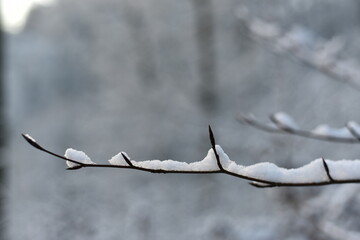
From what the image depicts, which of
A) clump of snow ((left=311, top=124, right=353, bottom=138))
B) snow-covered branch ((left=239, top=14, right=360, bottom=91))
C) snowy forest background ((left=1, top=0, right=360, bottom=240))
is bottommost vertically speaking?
clump of snow ((left=311, top=124, right=353, bottom=138))

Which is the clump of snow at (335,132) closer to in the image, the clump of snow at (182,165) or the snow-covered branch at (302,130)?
the snow-covered branch at (302,130)

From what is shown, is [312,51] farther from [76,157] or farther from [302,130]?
[76,157]

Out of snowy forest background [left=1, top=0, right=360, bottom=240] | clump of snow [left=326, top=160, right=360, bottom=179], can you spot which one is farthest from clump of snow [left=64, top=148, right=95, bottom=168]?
snowy forest background [left=1, top=0, right=360, bottom=240]

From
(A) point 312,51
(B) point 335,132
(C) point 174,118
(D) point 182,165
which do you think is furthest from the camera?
(C) point 174,118

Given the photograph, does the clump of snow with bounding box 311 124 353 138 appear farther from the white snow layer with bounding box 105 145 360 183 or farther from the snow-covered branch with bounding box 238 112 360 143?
the white snow layer with bounding box 105 145 360 183

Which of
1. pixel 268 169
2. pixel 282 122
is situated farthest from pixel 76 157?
pixel 282 122

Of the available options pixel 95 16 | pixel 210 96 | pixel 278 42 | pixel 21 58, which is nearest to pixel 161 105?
pixel 210 96
